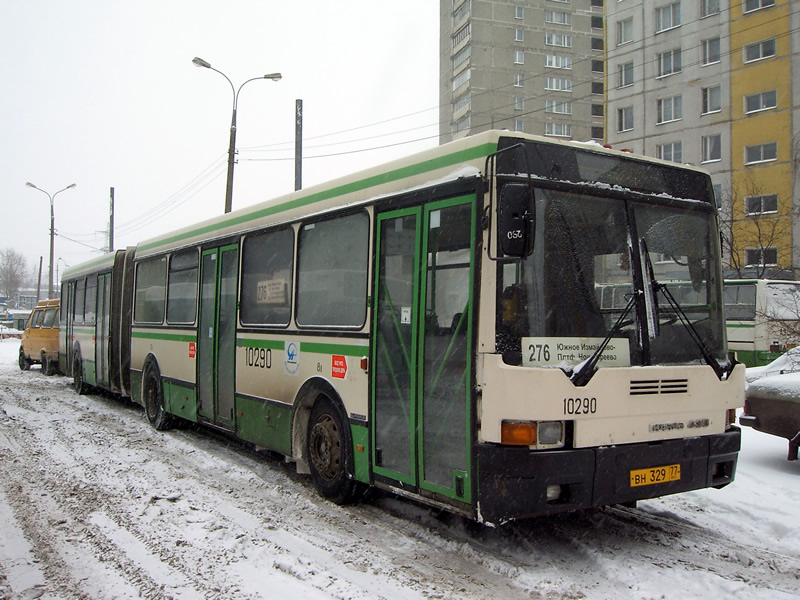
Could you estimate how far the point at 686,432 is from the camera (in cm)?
532

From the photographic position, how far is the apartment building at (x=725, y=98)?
3347 centimetres

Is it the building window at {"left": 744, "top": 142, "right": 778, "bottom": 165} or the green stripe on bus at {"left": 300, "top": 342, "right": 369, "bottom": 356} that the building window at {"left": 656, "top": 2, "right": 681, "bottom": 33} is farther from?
the green stripe on bus at {"left": 300, "top": 342, "right": 369, "bottom": 356}

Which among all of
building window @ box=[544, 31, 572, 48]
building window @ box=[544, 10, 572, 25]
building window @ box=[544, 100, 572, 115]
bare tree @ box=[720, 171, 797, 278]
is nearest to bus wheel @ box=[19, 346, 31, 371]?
bare tree @ box=[720, 171, 797, 278]

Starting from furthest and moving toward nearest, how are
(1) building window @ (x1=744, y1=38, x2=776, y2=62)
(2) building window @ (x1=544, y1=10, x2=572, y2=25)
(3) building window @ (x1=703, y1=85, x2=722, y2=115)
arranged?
(2) building window @ (x1=544, y1=10, x2=572, y2=25) → (3) building window @ (x1=703, y1=85, x2=722, y2=115) → (1) building window @ (x1=744, y1=38, x2=776, y2=62)

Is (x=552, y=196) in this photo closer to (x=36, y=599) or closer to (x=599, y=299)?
(x=599, y=299)

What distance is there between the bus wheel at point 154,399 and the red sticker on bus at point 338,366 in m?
5.27

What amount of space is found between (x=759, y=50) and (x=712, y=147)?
503 centimetres

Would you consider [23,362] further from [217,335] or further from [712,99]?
[712,99]

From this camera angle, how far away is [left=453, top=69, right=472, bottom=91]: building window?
58812 mm

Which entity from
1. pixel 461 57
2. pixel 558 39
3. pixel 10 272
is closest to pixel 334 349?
pixel 461 57

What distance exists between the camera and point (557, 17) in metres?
62.2

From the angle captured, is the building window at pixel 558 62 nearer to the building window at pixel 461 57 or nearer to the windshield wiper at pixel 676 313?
the building window at pixel 461 57

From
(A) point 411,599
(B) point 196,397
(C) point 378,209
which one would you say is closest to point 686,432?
(A) point 411,599

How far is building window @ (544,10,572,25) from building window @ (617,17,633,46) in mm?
19825
